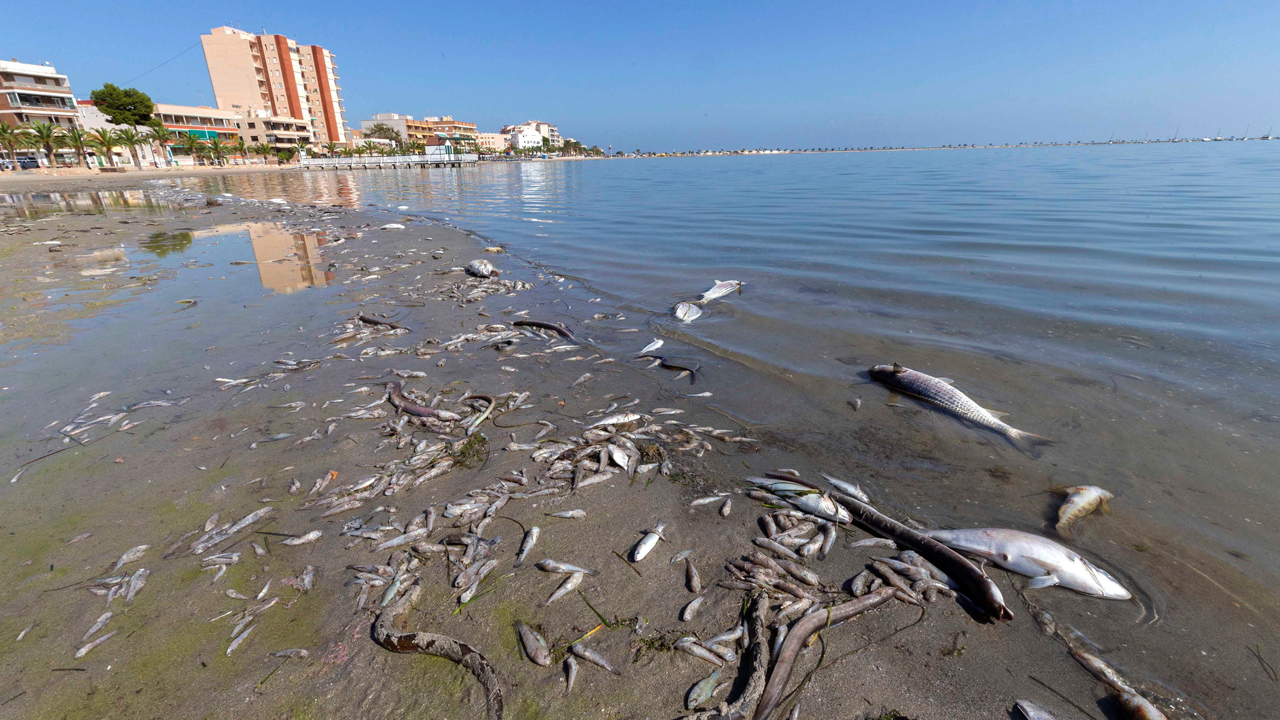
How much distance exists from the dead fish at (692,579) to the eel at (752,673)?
44cm

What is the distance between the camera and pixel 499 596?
4.04m

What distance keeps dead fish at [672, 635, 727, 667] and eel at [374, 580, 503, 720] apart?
1.25 meters

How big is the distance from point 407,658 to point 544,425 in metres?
3.28

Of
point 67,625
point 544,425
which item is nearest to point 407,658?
point 67,625

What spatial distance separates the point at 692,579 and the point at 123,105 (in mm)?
121803

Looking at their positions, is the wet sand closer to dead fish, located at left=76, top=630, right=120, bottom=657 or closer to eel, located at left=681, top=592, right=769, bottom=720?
dead fish, located at left=76, top=630, right=120, bottom=657

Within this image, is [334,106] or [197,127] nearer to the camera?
[197,127]

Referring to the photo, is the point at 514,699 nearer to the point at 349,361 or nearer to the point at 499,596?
the point at 499,596

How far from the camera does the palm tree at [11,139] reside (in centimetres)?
6431

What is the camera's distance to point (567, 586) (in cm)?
406

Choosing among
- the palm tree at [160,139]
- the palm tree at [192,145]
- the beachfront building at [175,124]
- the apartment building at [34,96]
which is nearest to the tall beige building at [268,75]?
the beachfront building at [175,124]

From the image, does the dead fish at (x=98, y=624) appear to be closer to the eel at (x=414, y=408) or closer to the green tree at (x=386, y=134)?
the eel at (x=414, y=408)

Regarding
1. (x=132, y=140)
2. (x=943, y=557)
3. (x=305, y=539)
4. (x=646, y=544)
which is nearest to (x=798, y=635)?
(x=646, y=544)

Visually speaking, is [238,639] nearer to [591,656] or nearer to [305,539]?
[305,539]
